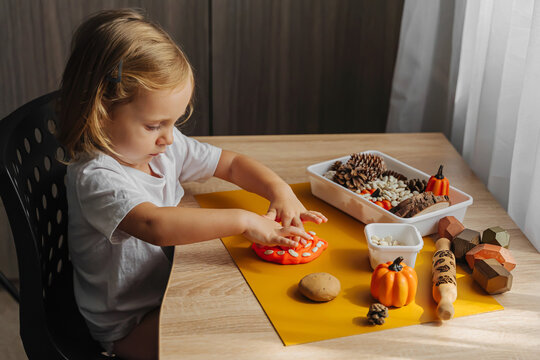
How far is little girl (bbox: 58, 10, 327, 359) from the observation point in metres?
0.92

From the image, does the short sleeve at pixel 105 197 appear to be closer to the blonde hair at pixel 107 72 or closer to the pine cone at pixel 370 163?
the blonde hair at pixel 107 72

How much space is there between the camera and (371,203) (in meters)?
1.02

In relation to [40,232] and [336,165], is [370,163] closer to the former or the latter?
[336,165]

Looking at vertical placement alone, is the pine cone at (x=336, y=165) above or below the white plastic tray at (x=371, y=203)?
above

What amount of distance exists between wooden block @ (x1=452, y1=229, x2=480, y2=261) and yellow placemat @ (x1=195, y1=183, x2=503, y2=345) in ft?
0.11

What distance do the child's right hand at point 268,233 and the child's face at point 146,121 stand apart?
21 centimetres

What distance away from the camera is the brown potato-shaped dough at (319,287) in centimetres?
81

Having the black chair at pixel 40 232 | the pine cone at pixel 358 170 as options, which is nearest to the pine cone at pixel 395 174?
the pine cone at pixel 358 170

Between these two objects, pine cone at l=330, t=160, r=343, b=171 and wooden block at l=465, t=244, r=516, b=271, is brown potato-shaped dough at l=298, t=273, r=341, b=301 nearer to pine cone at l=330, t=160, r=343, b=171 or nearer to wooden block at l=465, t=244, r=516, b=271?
wooden block at l=465, t=244, r=516, b=271

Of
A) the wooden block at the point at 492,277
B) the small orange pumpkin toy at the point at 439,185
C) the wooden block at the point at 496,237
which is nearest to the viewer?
the wooden block at the point at 492,277

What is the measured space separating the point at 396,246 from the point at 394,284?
9 cm

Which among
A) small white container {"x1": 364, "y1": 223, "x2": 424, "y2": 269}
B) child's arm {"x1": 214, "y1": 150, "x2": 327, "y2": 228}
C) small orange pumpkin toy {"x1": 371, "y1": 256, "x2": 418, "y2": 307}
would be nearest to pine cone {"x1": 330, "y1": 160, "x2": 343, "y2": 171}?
child's arm {"x1": 214, "y1": 150, "x2": 327, "y2": 228}

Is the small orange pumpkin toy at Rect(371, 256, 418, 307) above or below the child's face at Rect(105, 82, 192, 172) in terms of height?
below

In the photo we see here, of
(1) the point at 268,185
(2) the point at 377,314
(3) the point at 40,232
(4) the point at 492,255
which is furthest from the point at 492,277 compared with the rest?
(3) the point at 40,232
